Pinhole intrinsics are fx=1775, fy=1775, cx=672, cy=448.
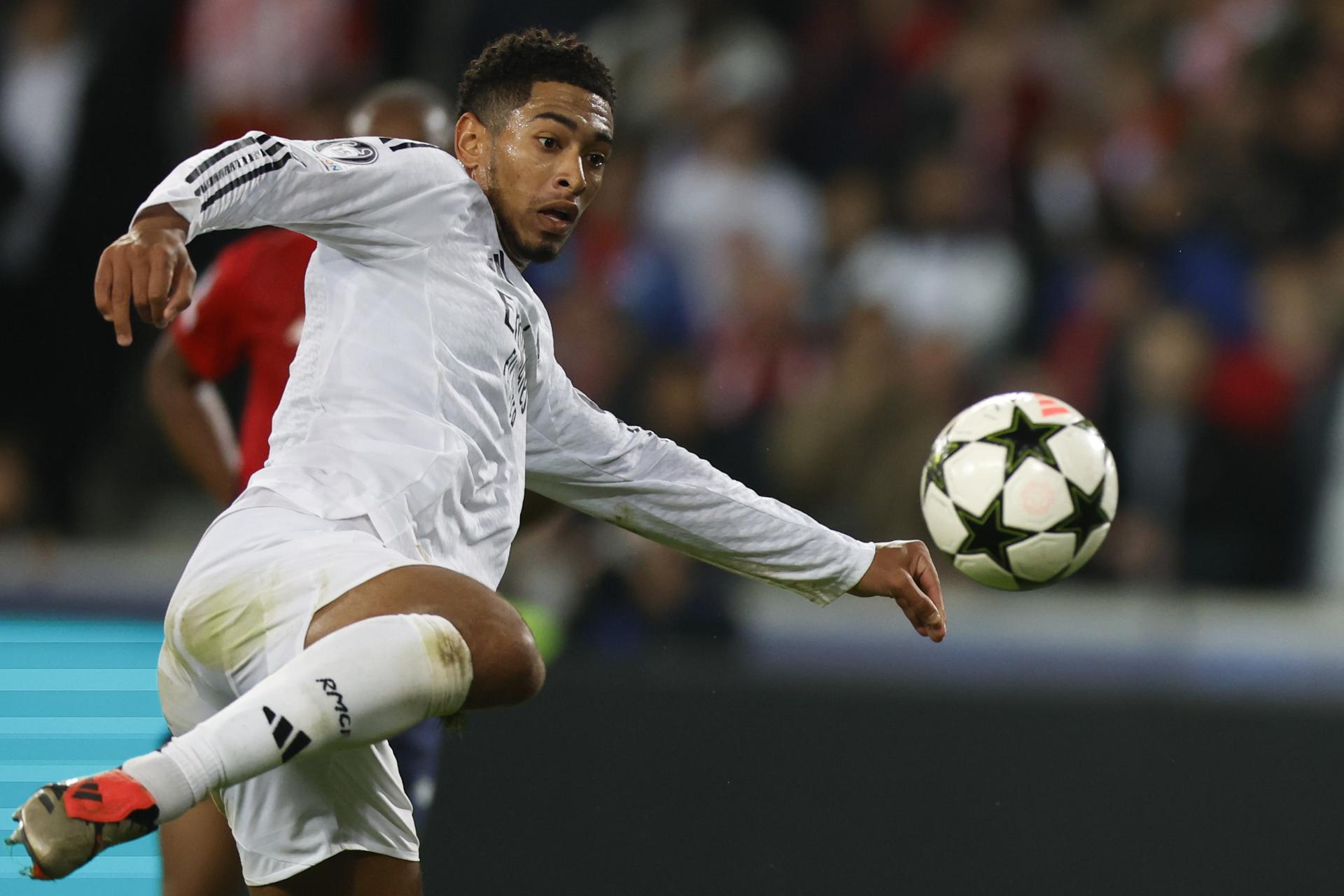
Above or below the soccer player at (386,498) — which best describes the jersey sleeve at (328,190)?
above

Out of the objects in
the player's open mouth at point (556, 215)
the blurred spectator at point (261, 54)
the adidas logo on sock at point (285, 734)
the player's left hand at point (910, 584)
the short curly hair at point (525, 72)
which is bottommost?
the adidas logo on sock at point (285, 734)

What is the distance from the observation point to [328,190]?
3094 mm

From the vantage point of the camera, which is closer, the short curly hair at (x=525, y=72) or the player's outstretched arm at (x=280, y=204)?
the player's outstretched arm at (x=280, y=204)

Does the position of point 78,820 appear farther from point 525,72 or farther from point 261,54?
point 261,54

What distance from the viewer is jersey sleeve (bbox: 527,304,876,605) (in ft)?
12.2

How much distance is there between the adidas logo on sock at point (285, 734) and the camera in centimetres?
271

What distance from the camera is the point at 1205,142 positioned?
777cm

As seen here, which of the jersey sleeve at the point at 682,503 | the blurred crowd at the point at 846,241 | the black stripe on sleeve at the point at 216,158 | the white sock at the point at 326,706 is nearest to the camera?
the white sock at the point at 326,706

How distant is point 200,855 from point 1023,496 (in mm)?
1994

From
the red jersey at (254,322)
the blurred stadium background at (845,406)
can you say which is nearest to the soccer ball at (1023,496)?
the blurred stadium background at (845,406)

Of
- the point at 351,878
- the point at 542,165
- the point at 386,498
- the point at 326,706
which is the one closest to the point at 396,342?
the point at 386,498

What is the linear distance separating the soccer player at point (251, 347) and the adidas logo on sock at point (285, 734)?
1.51 meters

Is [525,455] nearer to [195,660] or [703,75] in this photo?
[195,660]

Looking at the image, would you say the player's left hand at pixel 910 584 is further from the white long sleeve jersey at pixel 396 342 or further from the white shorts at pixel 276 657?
the white shorts at pixel 276 657
